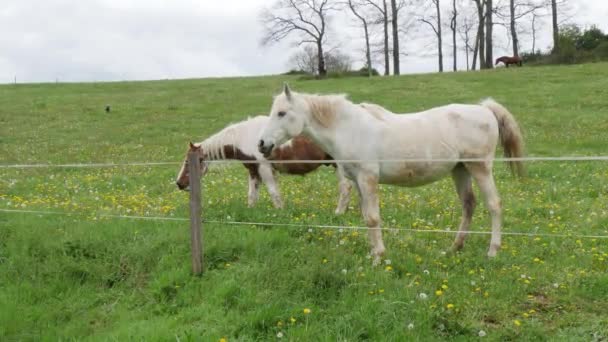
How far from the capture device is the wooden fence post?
19.3ft

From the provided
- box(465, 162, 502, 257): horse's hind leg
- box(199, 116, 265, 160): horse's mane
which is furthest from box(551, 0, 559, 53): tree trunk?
box(465, 162, 502, 257): horse's hind leg

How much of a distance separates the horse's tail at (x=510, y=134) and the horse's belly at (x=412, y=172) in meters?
0.98

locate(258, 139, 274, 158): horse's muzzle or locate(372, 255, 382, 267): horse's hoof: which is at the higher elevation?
locate(258, 139, 274, 158): horse's muzzle

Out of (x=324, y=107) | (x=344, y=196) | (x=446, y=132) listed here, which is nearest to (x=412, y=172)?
(x=446, y=132)

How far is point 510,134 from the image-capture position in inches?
279

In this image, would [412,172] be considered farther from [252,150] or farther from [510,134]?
[252,150]

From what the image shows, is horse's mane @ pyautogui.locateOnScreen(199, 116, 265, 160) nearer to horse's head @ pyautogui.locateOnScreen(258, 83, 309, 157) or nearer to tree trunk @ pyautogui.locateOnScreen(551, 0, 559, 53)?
horse's head @ pyautogui.locateOnScreen(258, 83, 309, 157)

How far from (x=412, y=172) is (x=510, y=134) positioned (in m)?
1.60

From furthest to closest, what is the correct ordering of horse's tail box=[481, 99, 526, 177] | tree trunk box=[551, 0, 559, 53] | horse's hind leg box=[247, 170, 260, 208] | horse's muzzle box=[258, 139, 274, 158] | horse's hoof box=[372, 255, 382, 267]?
tree trunk box=[551, 0, 559, 53]
horse's hind leg box=[247, 170, 260, 208]
horse's tail box=[481, 99, 526, 177]
horse's muzzle box=[258, 139, 274, 158]
horse's hoof box=[372, 255, 382, 267]

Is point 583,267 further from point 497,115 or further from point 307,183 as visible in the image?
point 307,183

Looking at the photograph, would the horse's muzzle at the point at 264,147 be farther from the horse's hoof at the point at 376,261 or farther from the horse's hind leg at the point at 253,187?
the horse's hind leg at the point at 253,187

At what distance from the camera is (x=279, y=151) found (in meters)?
9.64

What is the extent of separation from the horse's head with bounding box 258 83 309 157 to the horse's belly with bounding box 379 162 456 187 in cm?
117

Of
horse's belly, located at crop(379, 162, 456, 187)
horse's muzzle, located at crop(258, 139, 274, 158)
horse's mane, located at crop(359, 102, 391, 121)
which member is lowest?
horse's belly, located at crop(379, 162, 456, 187)
